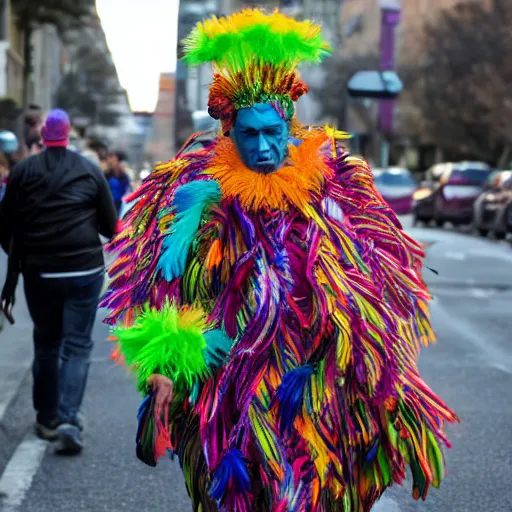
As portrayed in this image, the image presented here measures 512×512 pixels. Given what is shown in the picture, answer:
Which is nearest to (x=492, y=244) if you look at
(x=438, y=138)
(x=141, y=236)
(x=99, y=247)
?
(x=99, y=247)

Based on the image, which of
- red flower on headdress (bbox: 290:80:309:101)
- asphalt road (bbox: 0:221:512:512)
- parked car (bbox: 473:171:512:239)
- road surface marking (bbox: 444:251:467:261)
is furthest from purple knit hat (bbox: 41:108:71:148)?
parked car (bbox: 473:171:512:239)

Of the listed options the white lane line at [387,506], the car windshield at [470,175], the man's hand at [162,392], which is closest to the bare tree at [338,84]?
the car windshield at [470,175]

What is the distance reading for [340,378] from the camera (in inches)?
132

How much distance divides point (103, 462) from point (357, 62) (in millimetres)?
58560

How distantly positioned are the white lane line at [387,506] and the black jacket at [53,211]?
1828mm

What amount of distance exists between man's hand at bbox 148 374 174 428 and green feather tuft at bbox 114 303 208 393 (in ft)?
0.07

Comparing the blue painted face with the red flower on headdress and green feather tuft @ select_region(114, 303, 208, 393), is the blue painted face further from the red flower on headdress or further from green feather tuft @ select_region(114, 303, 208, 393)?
green feather tuft @ select_region(114, 303, 208, 393)

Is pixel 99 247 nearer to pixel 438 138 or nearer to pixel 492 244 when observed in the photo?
pixel 492 244

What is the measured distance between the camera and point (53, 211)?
595cm

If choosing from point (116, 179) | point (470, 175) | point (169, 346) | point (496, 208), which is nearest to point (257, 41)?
point (169, 346)

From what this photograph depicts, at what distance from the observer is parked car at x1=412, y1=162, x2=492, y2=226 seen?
2983cm

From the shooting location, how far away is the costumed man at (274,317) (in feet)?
10.9

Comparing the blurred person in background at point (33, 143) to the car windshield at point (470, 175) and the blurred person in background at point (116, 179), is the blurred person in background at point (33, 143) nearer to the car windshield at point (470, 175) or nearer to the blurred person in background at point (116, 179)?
the blurred person in background at point (116, 179)

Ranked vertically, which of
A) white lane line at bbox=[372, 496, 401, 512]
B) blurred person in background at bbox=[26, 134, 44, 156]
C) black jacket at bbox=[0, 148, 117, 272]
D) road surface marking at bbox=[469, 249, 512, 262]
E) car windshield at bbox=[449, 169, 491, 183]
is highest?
black jacket at bbox=[0, 148, 117, 272]
